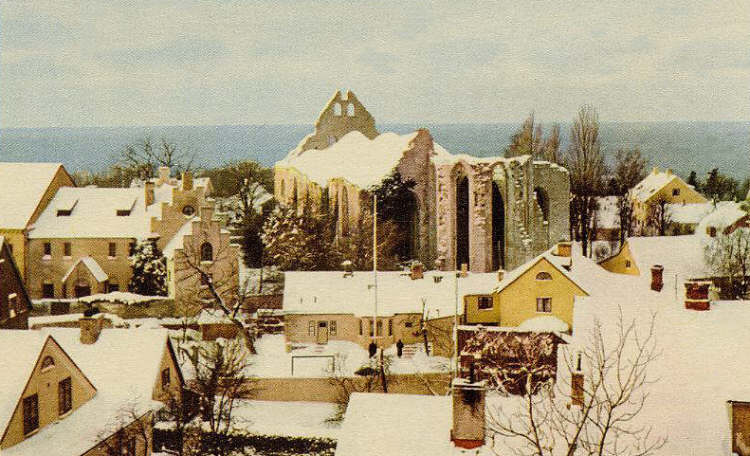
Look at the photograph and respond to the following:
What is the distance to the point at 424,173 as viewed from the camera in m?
27.9

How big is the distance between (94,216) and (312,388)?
6489 mm

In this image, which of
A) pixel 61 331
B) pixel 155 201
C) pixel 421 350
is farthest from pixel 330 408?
pixel 155 201

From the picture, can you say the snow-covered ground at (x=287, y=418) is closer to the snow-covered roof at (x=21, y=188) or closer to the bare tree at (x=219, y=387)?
the bare tree at (x=219, y=387)

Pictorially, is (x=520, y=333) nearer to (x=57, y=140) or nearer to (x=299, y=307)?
(x=299, y=307)

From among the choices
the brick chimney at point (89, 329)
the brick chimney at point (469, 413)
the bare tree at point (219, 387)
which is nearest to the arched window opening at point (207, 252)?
the bare tree at point (219, 387)

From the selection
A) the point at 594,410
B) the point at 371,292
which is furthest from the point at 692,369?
the point at 371,292

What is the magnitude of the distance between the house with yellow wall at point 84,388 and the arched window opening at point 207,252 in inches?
195

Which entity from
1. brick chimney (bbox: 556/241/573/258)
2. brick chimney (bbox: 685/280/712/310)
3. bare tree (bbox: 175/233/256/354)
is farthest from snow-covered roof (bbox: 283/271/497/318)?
brick chimney (bbox: 685/280/712/310)

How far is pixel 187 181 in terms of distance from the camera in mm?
23828

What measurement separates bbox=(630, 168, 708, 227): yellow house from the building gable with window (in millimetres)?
16657

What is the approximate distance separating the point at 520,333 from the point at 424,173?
8.66 metres

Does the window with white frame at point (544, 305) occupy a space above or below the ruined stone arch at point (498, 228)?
below

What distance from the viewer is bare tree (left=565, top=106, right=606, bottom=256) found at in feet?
89.1

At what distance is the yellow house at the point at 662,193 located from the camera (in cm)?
2692
